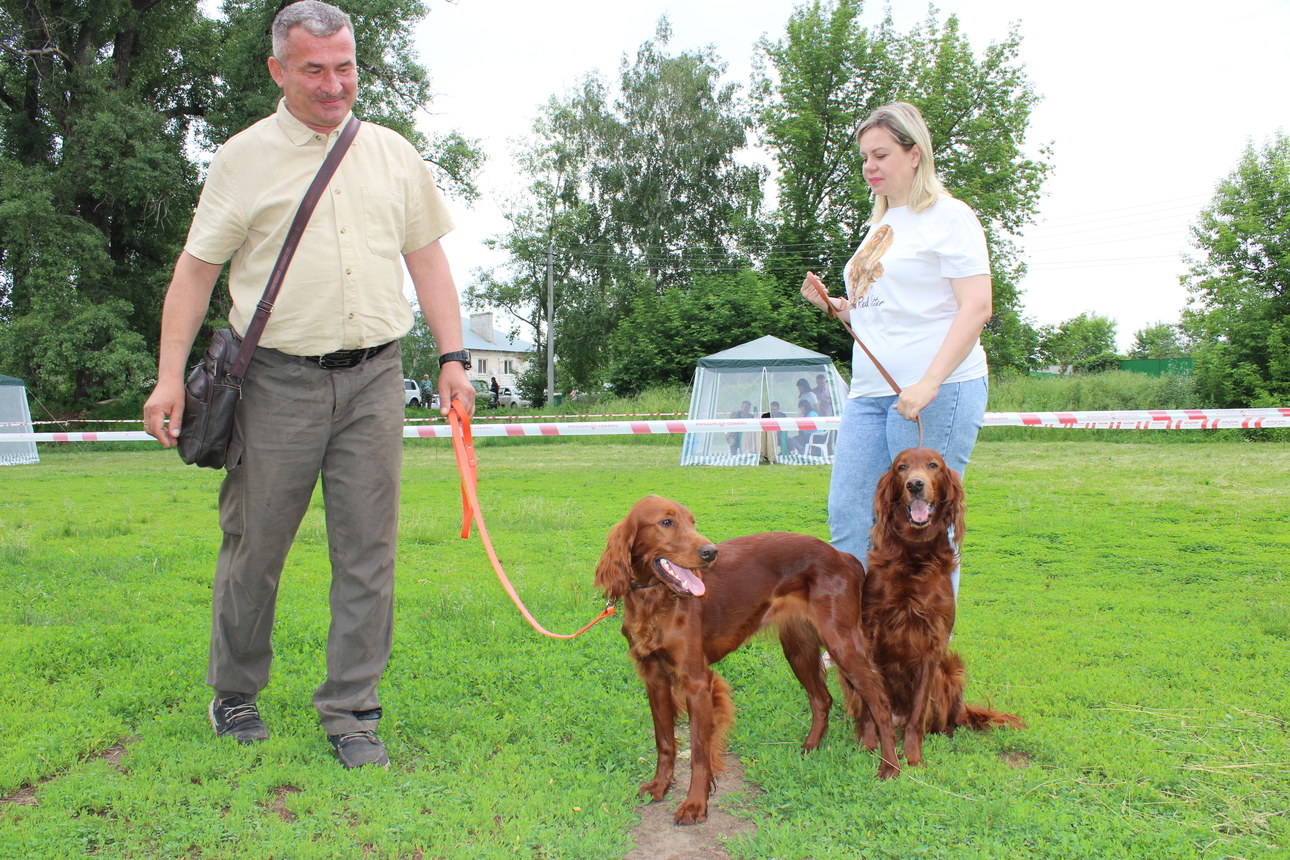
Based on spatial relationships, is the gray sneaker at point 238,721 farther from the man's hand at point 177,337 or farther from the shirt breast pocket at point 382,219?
the shirt breast pocket at point 382,219

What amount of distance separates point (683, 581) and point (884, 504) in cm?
74

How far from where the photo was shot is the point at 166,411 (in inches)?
99.0

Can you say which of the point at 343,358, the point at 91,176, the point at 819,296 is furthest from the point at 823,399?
the point at 91,176

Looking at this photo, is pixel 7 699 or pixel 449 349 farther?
pixel 7 699

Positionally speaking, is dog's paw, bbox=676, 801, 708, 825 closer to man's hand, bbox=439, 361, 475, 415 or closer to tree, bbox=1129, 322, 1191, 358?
man's hand, bbox=439, 361, 475, 415

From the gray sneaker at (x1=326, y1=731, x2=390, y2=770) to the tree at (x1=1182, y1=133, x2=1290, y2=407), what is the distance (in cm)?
2174

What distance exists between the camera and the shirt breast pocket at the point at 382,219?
267 centimetres

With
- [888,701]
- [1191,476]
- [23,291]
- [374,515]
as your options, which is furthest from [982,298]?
[23,291]

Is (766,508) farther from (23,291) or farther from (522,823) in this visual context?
(23,291)

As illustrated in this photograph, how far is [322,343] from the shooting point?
2605 millimetres

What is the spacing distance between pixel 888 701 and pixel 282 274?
232cm

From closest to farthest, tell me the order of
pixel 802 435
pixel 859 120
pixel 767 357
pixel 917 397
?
pixel 917 397
pixel 802 435
pixel 767 357
pixel 859 120

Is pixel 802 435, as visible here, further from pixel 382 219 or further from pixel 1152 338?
pixel 1152 338

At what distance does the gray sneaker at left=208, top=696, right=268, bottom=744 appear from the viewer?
283 cm
